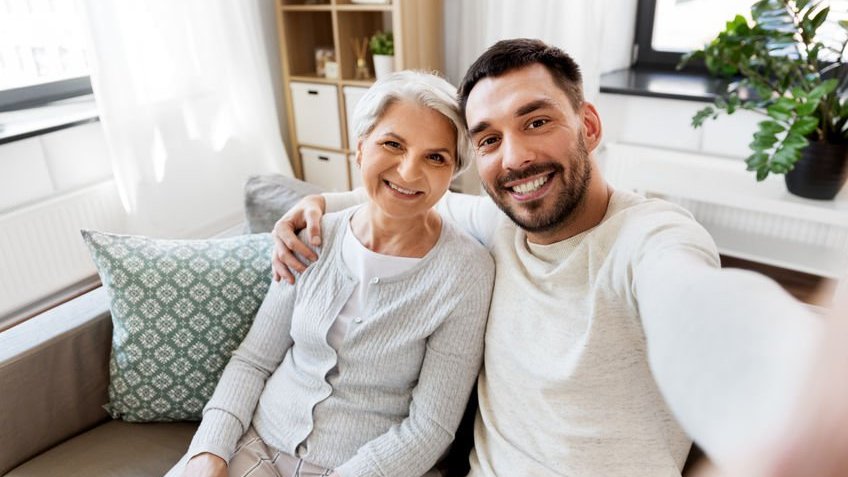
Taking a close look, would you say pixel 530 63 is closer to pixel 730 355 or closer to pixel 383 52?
pixel 730 355

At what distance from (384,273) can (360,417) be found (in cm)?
28

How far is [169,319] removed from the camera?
1266 millimetres

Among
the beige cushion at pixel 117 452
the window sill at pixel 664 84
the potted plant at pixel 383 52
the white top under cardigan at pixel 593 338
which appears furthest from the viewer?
the potted plant at pixel 383 52

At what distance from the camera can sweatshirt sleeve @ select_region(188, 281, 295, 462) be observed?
114 cm

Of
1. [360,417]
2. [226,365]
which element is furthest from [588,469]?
[226,365]

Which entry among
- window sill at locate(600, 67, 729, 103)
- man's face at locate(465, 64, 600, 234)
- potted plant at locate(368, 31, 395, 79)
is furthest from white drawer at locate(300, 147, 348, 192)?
man's face at locate(465, 64, 600, 234)

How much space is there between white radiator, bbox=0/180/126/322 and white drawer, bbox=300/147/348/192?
3.59 ft

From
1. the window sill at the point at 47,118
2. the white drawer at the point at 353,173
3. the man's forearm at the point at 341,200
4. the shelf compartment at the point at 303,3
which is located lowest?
the white drawer at the point at 353,173

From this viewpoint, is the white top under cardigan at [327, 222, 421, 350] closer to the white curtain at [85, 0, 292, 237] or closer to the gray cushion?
the gray cushion

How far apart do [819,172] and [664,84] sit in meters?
0.85

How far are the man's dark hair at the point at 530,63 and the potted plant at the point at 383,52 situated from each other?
6.68 feet

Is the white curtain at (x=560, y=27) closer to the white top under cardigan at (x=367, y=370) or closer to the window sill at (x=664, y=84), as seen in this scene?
the window sill at (x=664, y=84)

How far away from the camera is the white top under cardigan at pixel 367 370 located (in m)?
1.05

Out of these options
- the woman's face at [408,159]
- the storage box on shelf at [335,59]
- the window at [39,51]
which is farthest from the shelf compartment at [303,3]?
the woman's face at [408,159]
